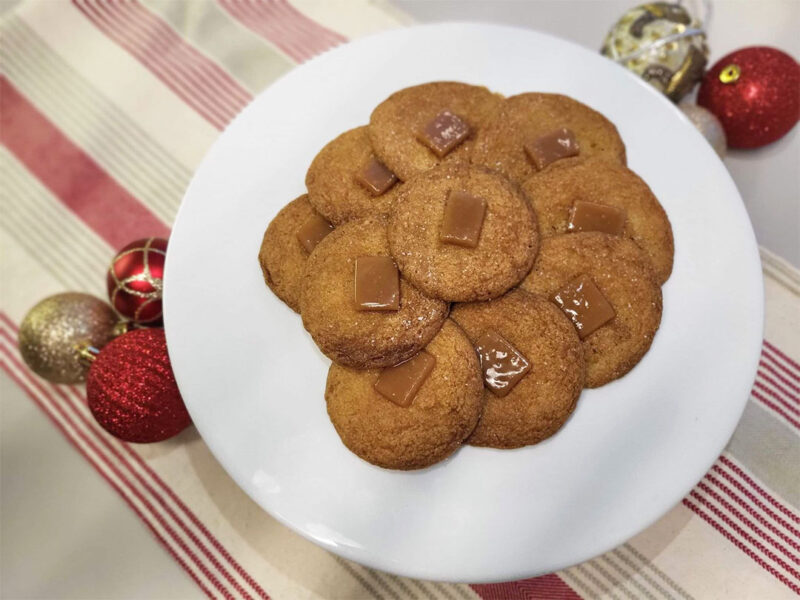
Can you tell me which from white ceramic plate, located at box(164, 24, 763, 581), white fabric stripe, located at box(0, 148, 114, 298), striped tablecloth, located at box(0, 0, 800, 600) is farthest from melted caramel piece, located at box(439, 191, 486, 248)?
white fabric stripe, located at box(0, 148, 114, 298)

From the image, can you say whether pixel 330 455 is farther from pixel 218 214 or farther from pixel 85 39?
pixel 85 39

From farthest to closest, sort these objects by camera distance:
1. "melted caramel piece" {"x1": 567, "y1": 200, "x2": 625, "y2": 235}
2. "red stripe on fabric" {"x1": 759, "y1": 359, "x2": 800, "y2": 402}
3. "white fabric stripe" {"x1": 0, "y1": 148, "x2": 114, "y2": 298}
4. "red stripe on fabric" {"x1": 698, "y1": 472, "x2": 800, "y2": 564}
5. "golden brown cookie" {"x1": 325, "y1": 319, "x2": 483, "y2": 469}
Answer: "white fabric stripe" {"x1": 0, "y1": 148, "x2": 114, "y2": 298}
"red stripe on fabric" {"x1": 759, "y1": 359, "x2": 800, "y2": 402}
"red stripe on fabric" {"x1": 698, "y1": 472, "x2": 800, "y2": 564}
"melted caramel piece" {"x1": 567, "y1": 200, "x2": 625, "y2": 235}
"golden brown cookie" {"x1": 325, "y1": 319, "x2": 483, "y2": 469}

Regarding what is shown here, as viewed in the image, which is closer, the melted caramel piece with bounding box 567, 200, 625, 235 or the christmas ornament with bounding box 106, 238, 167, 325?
the melted caramel piece with bounding box 567, 200, 625, 235

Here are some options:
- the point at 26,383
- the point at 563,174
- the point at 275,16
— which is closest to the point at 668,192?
the point at 563,174

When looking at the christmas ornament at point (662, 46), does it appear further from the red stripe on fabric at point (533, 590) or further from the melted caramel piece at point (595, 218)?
the red stripe on fabric at point (533, 590)

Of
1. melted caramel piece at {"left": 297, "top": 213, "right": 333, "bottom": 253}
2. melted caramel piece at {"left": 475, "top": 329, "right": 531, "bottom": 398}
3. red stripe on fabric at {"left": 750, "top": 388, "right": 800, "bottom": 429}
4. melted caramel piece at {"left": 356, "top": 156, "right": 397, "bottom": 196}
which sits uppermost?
melted caramel piece at {"left": 356, "top": 156, "right": 397, "bottom": 196}

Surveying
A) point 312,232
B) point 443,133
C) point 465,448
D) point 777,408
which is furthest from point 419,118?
point 777,408

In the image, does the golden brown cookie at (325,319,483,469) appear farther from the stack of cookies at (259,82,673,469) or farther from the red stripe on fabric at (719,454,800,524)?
the red stripe on fabric at (719,454,800,524)
